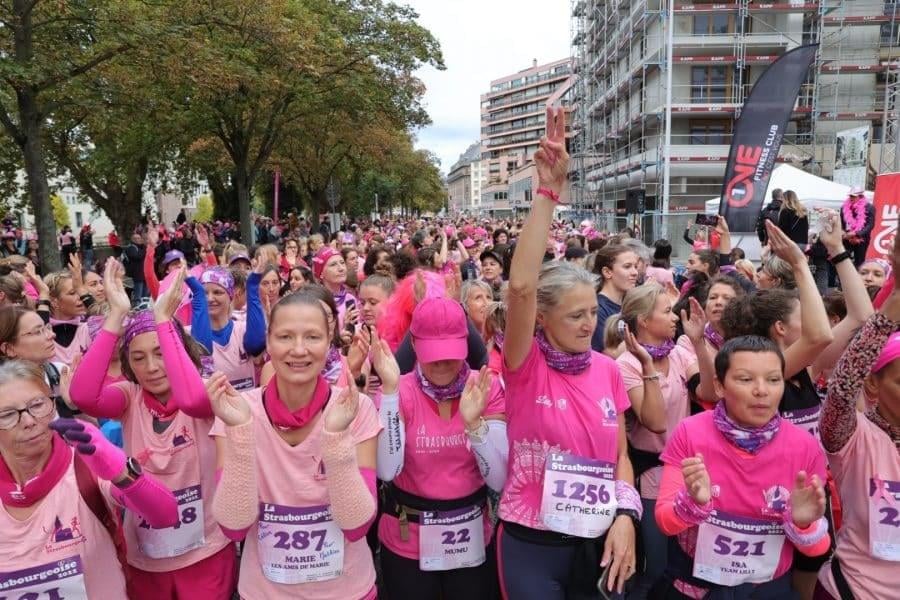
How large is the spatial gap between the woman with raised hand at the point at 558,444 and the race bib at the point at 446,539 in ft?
0.65

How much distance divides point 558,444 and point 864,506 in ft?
3.52

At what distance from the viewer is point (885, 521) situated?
2.18 meters

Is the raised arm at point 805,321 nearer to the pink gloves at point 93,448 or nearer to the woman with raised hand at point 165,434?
the woman with raised hand at point 165,434

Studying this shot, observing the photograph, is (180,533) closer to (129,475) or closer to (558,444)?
(129,475)

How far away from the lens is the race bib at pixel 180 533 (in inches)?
94.6

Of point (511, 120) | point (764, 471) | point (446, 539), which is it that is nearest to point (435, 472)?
point (446, 539)

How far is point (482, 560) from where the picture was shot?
8.63 ft

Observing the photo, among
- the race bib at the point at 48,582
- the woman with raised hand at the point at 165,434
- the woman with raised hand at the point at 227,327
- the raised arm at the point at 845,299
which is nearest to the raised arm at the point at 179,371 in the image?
the woman with raised hand at the point at 165,434

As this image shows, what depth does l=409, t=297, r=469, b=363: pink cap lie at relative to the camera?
100.0 inches

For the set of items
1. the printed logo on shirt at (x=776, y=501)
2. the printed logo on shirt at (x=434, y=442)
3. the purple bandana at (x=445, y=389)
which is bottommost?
the printed logo on shirt at (x=776, y=501)

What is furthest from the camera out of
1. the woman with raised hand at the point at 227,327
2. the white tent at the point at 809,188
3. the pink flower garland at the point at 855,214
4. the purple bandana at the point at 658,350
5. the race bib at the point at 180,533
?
the white tent at the point at 809,188

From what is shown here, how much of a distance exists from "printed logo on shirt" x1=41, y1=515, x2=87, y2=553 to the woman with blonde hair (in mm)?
8526

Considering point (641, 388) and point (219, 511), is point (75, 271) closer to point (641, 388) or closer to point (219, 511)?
point (219, 511)

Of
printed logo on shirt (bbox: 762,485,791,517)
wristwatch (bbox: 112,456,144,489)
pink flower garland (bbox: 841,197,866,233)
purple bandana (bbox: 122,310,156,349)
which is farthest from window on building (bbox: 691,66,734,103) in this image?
wristwatch (bbox: 112,456,144,489)
